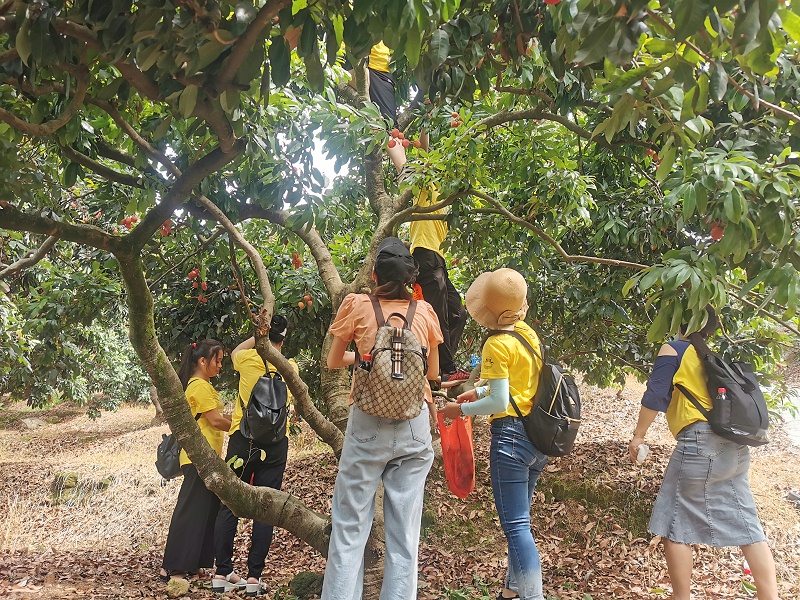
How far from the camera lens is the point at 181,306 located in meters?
6.20

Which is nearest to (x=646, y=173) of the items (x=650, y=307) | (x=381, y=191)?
(x=650, y=307)

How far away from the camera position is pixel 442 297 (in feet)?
14.8

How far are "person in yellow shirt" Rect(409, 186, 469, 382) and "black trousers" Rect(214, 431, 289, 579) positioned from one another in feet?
4.49

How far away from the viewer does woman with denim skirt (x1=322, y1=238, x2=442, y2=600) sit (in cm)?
288

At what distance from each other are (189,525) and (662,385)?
127 inches

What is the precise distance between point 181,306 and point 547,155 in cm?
375

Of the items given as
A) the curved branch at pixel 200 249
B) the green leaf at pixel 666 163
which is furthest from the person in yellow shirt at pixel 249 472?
the green leaf at pixel 666 163

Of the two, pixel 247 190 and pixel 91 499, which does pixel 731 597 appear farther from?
pixel 91 499

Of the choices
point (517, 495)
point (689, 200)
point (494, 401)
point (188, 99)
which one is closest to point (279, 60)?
point (188, 99)

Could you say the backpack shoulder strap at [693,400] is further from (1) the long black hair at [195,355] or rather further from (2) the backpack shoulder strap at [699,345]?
(1) the long black hair at [195,355]

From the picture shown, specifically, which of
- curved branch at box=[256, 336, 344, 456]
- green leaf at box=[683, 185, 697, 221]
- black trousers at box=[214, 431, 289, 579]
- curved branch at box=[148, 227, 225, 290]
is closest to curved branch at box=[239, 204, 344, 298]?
curved branch at box=[148, 227, 225, 290]

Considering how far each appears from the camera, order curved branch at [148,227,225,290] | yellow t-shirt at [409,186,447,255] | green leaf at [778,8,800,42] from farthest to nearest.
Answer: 1. curved branch at [148,227,225,290]
2. yellow t-shirt at [409,186,447,255]
3. green leaf at [778,8,800,42]

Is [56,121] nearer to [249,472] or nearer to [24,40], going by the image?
[24,40]

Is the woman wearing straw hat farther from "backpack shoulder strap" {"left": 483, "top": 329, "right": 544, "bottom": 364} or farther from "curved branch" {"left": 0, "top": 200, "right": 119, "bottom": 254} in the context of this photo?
"curved branch" {"left": 0, "top": 200, "right": 119, "bottom": 254}
